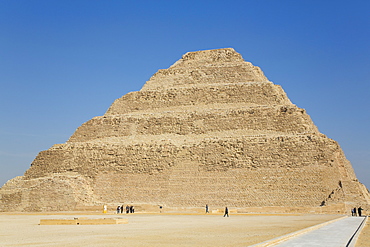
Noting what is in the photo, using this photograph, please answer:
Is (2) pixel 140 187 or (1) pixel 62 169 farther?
(1) pixel 62 169

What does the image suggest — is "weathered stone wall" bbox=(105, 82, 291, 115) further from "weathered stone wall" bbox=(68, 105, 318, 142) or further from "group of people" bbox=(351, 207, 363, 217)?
"group of people" bbox=(351, 207, 363, 217)

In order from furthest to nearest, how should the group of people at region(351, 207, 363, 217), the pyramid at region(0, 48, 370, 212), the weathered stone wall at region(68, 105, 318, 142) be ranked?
1. the weathered stone wall at region(68, 105, 318, 142)
2. the pyramid at region(0, 48, 370, 212)
3. the group of people at region(351, 207, 363, 217)

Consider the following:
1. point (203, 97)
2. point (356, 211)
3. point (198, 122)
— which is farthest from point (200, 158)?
point (356, 211)

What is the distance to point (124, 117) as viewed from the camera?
44281 mm

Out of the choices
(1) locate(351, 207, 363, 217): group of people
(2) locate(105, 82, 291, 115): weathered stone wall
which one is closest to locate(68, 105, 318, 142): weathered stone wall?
(2) locate(105, 82, 291, 115): weathered stone wall

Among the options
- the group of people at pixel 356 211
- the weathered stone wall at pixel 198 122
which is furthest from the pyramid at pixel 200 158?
the group of people at pixel 356 211

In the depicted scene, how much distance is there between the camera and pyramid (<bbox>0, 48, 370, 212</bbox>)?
115ft

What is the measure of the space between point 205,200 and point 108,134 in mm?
11965

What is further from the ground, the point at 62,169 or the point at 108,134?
the point at 108,134

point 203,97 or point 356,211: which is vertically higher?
point 203,97

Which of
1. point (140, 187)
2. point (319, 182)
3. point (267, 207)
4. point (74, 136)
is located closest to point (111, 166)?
point (140, 187)

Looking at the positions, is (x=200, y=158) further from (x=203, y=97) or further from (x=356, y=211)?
(x=356, y=211)

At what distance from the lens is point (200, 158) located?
38.2 metres

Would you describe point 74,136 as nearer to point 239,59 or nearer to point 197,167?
point 197,167
